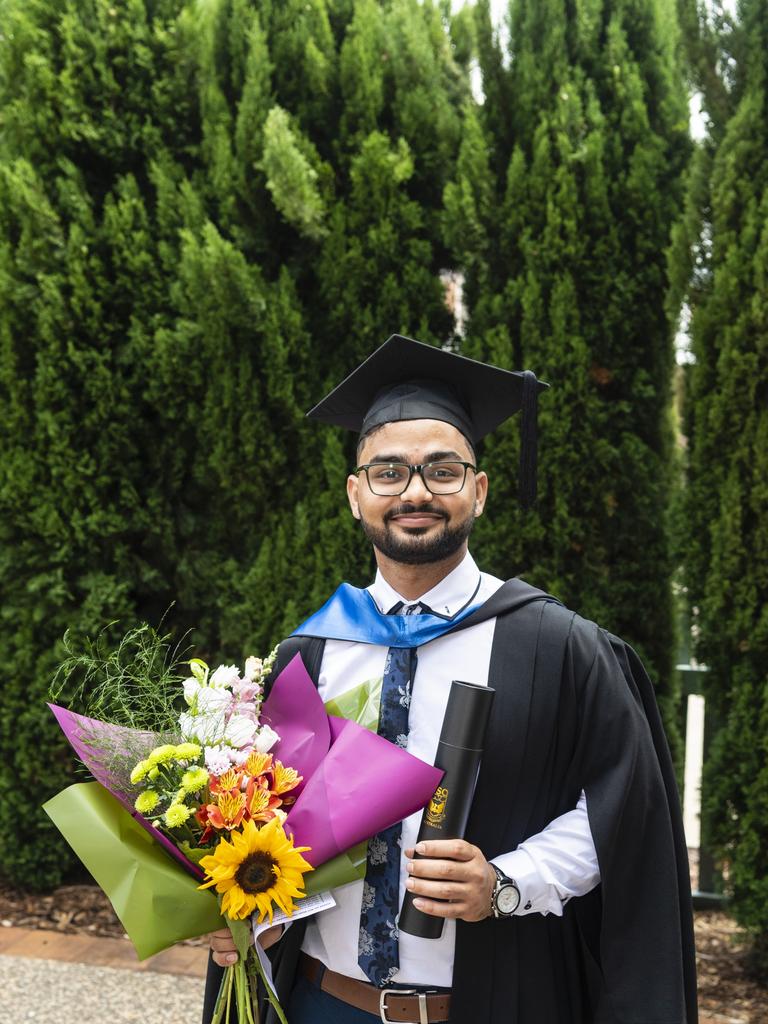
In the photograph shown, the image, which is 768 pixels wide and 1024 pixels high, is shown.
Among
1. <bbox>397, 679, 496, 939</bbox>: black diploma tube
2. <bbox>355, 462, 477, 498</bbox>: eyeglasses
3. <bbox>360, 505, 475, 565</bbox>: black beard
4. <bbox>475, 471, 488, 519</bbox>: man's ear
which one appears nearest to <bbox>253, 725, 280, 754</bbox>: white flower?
<bbox>397, 679, 496, 939</bbox>: black diploma tube

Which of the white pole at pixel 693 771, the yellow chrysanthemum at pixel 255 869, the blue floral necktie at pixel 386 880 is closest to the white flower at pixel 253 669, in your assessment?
the blue floral necktie at pixel 386 880

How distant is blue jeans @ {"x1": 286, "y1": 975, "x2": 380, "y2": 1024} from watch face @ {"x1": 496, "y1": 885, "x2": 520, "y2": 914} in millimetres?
413

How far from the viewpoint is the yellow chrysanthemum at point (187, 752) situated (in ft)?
5.75

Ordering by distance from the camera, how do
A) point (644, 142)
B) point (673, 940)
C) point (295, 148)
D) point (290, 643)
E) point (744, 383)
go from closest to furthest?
point (673, 940)
point (290, 643)
point (744, 383)
point (644, 142)
point (295, 148)

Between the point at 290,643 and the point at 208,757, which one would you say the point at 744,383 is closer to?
the point at 290,643

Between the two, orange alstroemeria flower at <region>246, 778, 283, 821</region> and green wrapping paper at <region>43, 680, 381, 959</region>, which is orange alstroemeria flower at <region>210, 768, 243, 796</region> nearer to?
orange alstroemeria flower at <region>246, 778, 283, 821</region>

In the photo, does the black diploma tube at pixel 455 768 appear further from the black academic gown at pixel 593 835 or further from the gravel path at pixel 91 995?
the gravel path at pixel 91 995

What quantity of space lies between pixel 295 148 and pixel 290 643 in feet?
9.26

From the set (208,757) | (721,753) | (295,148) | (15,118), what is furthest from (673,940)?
(15,118)

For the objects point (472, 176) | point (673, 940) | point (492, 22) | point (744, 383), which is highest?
point (492, 22)

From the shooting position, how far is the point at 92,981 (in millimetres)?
3967

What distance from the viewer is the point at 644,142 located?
4008mm

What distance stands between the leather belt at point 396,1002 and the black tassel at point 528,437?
1.22 meters

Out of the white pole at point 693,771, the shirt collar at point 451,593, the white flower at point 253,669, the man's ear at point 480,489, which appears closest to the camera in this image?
the white flower at point 253,669
